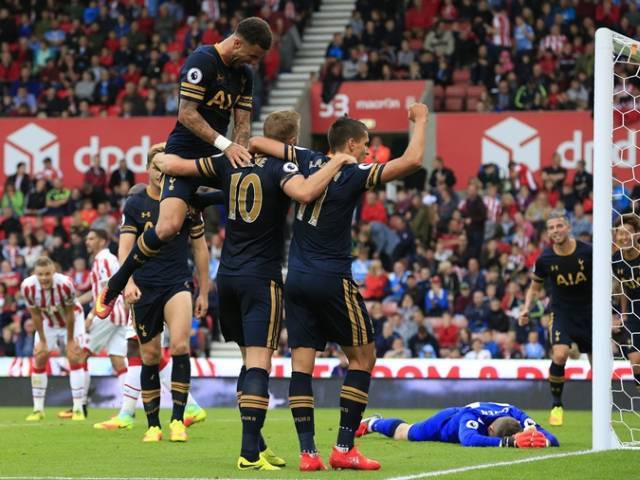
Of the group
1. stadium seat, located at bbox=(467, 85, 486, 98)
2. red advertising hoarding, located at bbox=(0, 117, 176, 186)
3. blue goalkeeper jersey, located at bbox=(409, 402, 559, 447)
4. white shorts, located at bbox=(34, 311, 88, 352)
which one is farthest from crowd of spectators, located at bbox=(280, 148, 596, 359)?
blue goalkeeper jersey, located at bbox=(409, 402, 559, 447)

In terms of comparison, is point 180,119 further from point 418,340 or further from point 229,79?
point 418,340

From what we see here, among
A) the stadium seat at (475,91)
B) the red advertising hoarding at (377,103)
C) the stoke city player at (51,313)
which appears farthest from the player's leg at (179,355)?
the stadium seat at (475,91)

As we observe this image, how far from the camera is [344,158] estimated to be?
8859mm

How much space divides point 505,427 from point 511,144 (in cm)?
1473

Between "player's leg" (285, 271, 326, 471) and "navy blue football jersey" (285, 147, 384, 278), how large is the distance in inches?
6.0

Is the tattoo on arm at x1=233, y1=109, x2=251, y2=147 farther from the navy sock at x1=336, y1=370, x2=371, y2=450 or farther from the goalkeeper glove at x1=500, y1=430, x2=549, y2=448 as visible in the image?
the goalkeeper glove at x1=500, y1=430, x2=549, y2=448

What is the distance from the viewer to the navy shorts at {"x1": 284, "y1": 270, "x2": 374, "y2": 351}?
8930mm

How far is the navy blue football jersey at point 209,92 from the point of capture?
31.8 ft

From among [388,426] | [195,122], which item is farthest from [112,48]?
[195,122]

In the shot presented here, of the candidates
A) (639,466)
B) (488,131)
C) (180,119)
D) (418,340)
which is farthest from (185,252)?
(488,131)

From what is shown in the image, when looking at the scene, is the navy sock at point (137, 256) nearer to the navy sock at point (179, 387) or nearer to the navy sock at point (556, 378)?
the navy sock at point (179, 387)

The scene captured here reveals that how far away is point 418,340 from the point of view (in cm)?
2100

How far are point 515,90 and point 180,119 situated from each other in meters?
16.9

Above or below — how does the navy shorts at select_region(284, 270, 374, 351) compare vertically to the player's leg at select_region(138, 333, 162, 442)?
above
